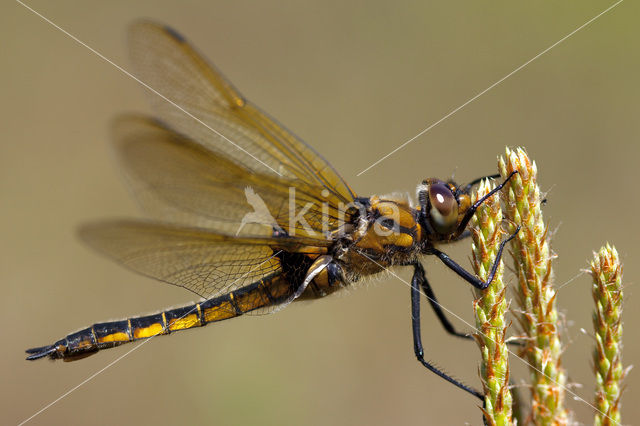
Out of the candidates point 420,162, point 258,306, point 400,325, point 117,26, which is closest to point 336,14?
point 420,162

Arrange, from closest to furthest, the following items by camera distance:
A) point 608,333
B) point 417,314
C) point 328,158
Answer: point 608,333, point 417,314, point 328,158

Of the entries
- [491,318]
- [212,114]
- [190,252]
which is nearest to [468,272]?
[491,318]

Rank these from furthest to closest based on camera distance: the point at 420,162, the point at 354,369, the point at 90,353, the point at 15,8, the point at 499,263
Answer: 1. the point at 15,8
2. the point at 420,162
3. the point at 354,369
4. the point at 90,353
5. the point at 499,263

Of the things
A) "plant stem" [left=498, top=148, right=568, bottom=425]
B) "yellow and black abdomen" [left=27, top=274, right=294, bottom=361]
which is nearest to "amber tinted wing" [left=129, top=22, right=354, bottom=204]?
"yellow and black abdomen" [left=27, top=274, right=294, bottom=361]

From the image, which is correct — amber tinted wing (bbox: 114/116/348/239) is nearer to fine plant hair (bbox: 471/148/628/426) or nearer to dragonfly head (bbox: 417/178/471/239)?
dragonfly head (bbox: 417/178/471/239)

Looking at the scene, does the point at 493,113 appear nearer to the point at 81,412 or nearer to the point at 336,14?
the point at 336,14

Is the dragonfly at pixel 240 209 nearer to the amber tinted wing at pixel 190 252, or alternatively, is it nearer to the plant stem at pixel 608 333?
the amber tinted wing at pixel 190 252

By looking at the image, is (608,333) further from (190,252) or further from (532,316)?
(190,252)
